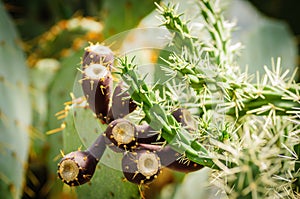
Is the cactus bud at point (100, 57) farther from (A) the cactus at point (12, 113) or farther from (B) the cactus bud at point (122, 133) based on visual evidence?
(A) the cactus at point (12, 113)

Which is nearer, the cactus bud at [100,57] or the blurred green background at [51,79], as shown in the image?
the cactus bud at [100,57]

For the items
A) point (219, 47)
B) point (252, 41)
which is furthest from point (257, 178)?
point (252, 41)

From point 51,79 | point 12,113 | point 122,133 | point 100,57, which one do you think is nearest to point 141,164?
point 122,133

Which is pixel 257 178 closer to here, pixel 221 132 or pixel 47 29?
pixel 221 132

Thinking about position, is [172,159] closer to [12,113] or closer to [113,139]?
[113,139]

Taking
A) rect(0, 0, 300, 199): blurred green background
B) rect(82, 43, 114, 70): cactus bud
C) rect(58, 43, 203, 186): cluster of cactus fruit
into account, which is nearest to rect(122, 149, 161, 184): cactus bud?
rect(58, 43, 203, 186): cluster of cactus fruit

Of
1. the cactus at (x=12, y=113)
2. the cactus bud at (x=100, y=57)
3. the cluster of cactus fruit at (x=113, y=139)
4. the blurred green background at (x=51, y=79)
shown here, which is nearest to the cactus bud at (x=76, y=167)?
the cluster of cactus fruit at (x=113, y=139)
